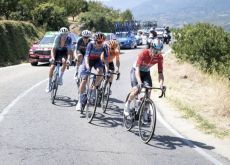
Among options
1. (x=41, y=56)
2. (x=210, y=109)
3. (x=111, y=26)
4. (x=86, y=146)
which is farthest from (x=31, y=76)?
(x=111, y=26)

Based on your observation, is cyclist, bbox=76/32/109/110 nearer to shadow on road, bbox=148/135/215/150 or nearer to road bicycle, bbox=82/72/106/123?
road bicycle, bbox=82/72/106/123

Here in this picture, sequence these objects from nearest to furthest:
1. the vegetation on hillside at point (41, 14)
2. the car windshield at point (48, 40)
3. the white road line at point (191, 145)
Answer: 1. the white road line at point (191, 145)
2. the car windshield at point (48, 40)
3. the vegetation on hillside at point (41, 14)

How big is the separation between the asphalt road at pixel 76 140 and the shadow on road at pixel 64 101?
0.03m

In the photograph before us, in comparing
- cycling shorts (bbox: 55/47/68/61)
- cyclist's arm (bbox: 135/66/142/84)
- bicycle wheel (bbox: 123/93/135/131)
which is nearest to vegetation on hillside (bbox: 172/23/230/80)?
cycling shorts (bbox: 55/47/68/61)

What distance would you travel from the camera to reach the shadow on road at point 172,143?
363 inches

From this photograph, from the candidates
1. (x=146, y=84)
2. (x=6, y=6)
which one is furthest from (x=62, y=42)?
(x=6, y=6)

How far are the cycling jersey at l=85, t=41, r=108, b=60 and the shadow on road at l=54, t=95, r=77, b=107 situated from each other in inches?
79.8

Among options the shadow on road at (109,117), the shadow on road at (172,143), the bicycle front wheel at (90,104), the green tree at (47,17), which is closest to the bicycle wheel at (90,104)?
the bicycle front wheel at (90,104)

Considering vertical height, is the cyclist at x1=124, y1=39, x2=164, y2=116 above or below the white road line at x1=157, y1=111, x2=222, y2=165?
above

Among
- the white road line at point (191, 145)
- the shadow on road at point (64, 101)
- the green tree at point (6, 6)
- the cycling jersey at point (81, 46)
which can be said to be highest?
the green tree at point (6, 6)

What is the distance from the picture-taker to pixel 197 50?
26672 millimetres

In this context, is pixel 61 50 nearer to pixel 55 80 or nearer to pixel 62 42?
pixel 62 42

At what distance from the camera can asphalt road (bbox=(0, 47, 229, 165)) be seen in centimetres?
805

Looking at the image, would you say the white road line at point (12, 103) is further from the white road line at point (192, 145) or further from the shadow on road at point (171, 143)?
the white road line at point (192, 145)
